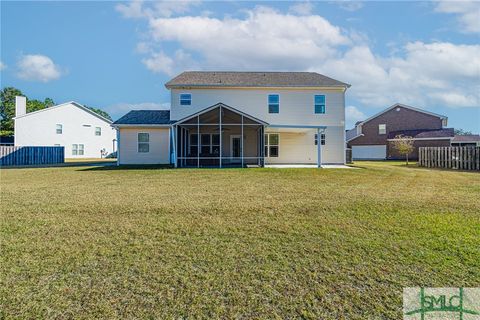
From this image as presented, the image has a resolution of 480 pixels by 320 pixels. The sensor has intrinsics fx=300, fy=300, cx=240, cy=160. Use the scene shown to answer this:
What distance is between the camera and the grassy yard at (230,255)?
324cm

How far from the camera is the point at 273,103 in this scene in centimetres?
2264

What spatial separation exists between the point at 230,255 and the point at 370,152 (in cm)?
4248

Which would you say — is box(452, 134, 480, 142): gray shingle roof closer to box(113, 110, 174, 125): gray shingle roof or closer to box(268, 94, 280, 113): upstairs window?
box(268, 94, 280, 113): upstairs window

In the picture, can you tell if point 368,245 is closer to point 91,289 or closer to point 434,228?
point 434,228

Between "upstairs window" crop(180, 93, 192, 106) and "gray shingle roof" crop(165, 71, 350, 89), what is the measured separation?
757 millimetres

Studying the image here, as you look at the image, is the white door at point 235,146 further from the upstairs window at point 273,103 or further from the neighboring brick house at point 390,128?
the neighboring brick house at point 390,128

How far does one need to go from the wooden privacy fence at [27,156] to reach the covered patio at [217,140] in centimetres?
→ 1516

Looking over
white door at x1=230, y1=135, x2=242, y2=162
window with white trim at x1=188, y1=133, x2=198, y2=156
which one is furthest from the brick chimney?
white door at x1=230, y1=135, x2=242, y2=162

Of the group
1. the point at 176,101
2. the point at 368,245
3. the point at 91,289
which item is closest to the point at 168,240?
the point at 91,289

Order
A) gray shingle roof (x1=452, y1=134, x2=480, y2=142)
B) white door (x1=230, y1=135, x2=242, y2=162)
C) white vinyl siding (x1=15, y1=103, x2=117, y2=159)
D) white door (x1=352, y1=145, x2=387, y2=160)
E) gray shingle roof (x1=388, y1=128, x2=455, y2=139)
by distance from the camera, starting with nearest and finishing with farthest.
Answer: white door (x1=230, y1=135, x2=242, y2=162), white vinyl siding (x1=15, y1=103, x2=117, y2=159), gray shingle roof (x1=452, y1=134, x2=480, y2=142), gray shingle roof (x1=388, y1=128, x2=455, y2=139), white door (x1=352, y1=145, x2=387, y2=160)

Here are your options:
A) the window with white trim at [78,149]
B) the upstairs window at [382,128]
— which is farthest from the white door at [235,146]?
the upstairs window at [382,128]

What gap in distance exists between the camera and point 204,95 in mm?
22406

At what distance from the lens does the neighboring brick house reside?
40875 mm

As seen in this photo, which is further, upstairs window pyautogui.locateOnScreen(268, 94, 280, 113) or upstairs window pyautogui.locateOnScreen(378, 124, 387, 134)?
upstairs window pyautogui.locateOnScreen(378, 124, 387, 134)
